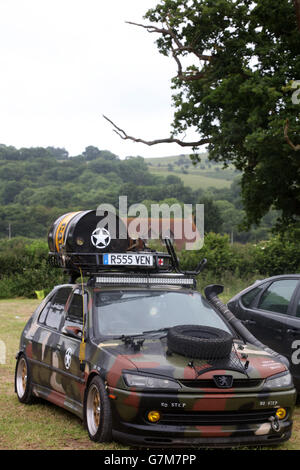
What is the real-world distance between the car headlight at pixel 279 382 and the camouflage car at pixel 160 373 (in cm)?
1

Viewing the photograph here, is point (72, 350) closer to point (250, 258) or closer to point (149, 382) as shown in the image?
point (149, 382)

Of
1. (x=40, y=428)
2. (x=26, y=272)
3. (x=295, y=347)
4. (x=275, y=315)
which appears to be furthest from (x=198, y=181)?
(x=40, y=428)

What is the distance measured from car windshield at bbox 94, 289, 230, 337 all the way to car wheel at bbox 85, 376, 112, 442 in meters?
0.65

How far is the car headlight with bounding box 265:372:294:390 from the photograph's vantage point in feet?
20.6

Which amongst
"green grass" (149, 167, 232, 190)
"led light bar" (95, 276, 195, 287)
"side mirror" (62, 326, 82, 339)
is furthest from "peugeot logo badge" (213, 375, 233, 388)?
"green grass" (149, 167, 232, 190)

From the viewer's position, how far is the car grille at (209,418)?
5.95 meters

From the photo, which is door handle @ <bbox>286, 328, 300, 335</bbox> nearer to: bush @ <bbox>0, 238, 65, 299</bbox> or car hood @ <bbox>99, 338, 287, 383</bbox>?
car hood @ <bbox>99, 338, 287, 383</bbox>

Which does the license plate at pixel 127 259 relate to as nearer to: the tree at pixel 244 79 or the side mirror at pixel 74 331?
the side mirror at pixel 74 331

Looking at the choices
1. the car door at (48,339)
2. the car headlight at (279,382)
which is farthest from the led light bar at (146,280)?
the car headlight at (279,382)

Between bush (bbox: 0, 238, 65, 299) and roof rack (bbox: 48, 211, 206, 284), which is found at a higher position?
roof rack (bbox: 48, 211, 206, 284)

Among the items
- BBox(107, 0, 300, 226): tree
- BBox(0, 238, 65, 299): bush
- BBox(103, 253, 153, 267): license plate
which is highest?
BBox(107, 0, 300, 226): tree

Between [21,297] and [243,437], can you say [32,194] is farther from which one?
[243,437]

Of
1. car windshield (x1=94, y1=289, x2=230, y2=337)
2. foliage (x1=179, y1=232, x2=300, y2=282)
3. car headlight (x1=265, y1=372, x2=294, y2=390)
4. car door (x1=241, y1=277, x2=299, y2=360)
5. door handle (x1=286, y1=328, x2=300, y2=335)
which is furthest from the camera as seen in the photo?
foliage (x1=179, y1=232, x2=300, y2=282)

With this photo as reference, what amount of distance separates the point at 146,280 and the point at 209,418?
2.20m
